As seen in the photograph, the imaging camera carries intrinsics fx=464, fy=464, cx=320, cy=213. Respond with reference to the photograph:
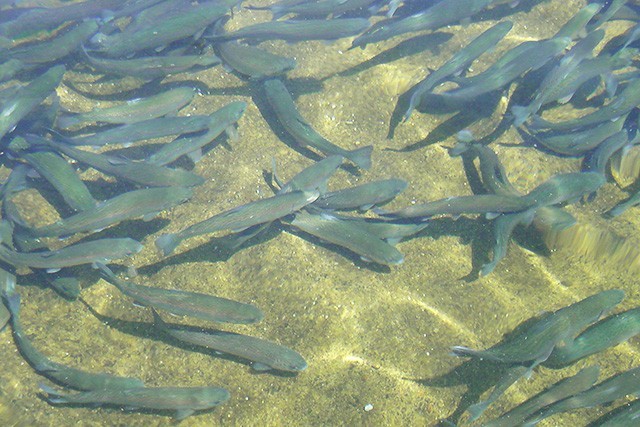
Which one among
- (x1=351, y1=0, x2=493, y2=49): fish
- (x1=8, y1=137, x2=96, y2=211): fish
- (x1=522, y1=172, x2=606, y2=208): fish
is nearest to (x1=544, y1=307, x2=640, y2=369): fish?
(x1=522, y1=172, x2=606, y2=208): fish

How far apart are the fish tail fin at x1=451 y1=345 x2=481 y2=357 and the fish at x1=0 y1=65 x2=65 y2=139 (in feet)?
15.4

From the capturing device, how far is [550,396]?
3461 millimetres

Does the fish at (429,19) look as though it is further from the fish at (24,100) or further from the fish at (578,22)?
the fish at (24,100)

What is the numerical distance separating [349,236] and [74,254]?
2.37 metres

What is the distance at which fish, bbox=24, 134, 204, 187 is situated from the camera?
4562mm

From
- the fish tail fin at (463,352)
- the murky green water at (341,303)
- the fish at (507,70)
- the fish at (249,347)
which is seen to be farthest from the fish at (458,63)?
the fish at (249,347)

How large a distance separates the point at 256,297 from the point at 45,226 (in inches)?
77.6

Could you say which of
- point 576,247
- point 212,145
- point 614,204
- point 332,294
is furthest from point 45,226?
point 614,204

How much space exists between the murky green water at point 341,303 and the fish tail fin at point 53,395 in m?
0.06

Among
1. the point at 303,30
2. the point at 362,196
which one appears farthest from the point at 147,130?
the point at 362,196

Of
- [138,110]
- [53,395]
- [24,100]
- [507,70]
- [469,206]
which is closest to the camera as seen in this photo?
[53,395]

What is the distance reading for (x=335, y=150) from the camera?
16.0 ft

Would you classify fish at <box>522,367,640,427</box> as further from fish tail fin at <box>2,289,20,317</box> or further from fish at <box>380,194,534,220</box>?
fish tail fin at <box>2,289,20,317</box>

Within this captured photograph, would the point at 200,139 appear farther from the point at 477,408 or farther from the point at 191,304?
the point at 477,408
